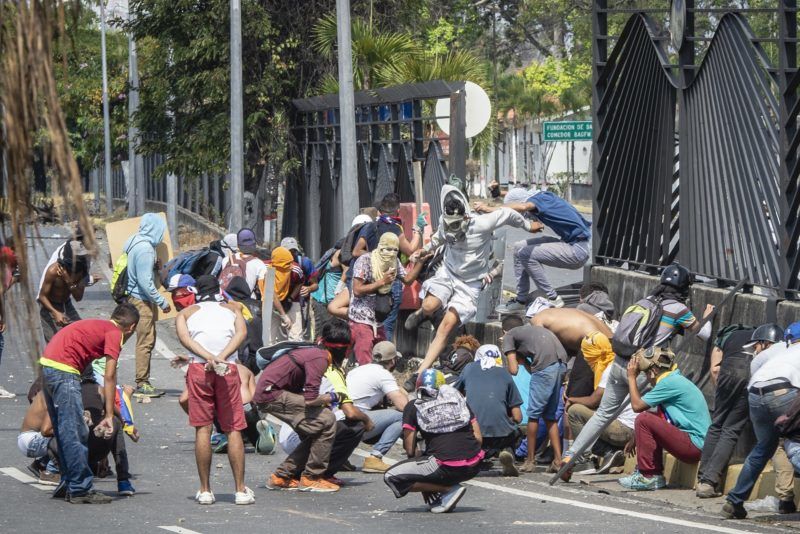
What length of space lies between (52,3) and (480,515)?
230 inches

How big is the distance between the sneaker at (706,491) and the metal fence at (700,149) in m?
1.77

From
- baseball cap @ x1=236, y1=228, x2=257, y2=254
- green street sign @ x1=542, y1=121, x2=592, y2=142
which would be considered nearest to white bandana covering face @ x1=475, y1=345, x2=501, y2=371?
Answer: baseball cap @ x1=236, y1=228, x2=257, y2=254

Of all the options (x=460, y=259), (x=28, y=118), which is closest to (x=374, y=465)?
(x=460, y=259)

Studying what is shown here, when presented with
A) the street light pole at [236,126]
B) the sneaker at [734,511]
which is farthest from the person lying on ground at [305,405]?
the street light pole at [236,126]

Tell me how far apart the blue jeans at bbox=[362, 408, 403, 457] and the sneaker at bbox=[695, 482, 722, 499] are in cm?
270

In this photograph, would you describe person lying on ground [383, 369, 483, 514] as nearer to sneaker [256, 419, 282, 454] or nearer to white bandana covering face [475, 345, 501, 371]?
white bandana covering face [475, 345, 501, 371]

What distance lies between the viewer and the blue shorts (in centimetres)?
1197

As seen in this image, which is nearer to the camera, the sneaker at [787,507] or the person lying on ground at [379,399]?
the sneaker at [787,507]

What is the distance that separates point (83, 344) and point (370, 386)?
9.31ft

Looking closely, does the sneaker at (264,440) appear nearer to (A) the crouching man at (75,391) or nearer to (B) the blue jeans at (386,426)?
(B) the blue jeans at (386,426)

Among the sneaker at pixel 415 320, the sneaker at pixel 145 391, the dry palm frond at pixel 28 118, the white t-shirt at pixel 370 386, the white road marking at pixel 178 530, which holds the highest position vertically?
the dry palm frond at pixel 28 118

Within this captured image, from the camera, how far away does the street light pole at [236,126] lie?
2509cm

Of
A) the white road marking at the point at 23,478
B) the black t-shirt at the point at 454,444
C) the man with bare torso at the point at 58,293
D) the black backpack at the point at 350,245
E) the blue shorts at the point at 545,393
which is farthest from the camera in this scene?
the black backpack at the point at 350,245

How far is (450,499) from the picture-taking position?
33.1 feet
